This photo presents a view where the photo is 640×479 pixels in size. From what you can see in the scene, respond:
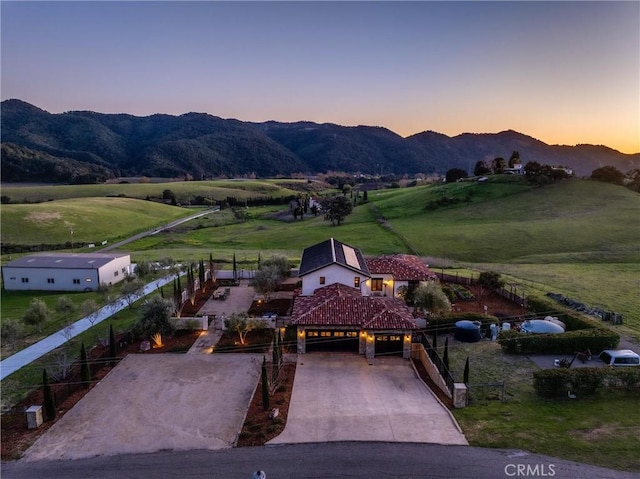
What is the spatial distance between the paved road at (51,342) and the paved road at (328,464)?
12283 mm

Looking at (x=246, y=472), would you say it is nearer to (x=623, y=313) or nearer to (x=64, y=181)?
(x=623, y=313)

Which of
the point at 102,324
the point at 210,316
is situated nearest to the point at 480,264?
→ the point at 210,316

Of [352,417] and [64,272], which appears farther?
[64,272]

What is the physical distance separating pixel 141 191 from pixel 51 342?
12860cm

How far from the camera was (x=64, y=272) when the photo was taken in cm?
4825

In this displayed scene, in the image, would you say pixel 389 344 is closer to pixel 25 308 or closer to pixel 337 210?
pixel 25 308

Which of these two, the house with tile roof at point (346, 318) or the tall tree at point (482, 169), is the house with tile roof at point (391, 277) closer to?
the house with tile roof at point (346, 318)

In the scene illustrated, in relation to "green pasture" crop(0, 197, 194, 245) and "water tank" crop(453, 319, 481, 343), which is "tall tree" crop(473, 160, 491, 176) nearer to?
"green pasture" crop(0, 197, 194, 245)

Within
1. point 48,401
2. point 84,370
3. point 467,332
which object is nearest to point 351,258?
point 467,332

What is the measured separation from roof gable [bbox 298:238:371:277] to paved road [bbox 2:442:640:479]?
788 inches

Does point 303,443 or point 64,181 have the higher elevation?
point 64,181

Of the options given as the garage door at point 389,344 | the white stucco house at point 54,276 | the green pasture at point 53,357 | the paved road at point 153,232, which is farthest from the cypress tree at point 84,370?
the paved road at point 153,232

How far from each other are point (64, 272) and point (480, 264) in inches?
2100

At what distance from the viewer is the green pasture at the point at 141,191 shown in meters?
→ 133
